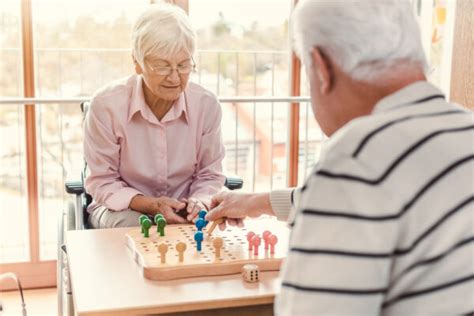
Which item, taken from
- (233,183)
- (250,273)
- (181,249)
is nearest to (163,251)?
(181,249)

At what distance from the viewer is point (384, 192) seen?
87 centimetres

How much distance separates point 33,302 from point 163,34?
5.57 ft

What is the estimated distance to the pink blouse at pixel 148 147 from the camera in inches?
84.9

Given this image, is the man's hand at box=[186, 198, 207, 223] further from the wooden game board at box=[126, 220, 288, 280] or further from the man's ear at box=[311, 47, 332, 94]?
the man's ear at box=[311, 47, 332, 94]

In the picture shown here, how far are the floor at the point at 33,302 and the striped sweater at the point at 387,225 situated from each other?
239 cm

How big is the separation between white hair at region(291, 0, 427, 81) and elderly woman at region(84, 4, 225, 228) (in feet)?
3.59

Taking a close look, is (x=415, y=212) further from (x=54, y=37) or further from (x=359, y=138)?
(x=54, y=37)

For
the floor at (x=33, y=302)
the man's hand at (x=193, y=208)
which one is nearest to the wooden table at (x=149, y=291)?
the man's hand at (x=193, y=208)

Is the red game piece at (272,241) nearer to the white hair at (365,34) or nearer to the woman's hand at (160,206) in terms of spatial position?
the woman's hand at (160,206)

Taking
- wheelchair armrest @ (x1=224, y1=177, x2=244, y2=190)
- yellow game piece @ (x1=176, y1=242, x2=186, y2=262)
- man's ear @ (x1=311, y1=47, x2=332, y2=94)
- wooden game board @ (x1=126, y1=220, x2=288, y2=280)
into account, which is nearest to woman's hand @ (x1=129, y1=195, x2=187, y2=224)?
wooden game board @ (x1=126, y1=220, x2=288, y2=280)

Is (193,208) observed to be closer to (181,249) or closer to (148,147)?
(148,147)

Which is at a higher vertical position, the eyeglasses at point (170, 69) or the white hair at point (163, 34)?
the white hair at point (163, 34)

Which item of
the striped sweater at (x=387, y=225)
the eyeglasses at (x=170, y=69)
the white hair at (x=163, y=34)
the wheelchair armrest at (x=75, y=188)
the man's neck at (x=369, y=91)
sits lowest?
the wheelchair armrest at (x=75, y=188)

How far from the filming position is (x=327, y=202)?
2.93ft
